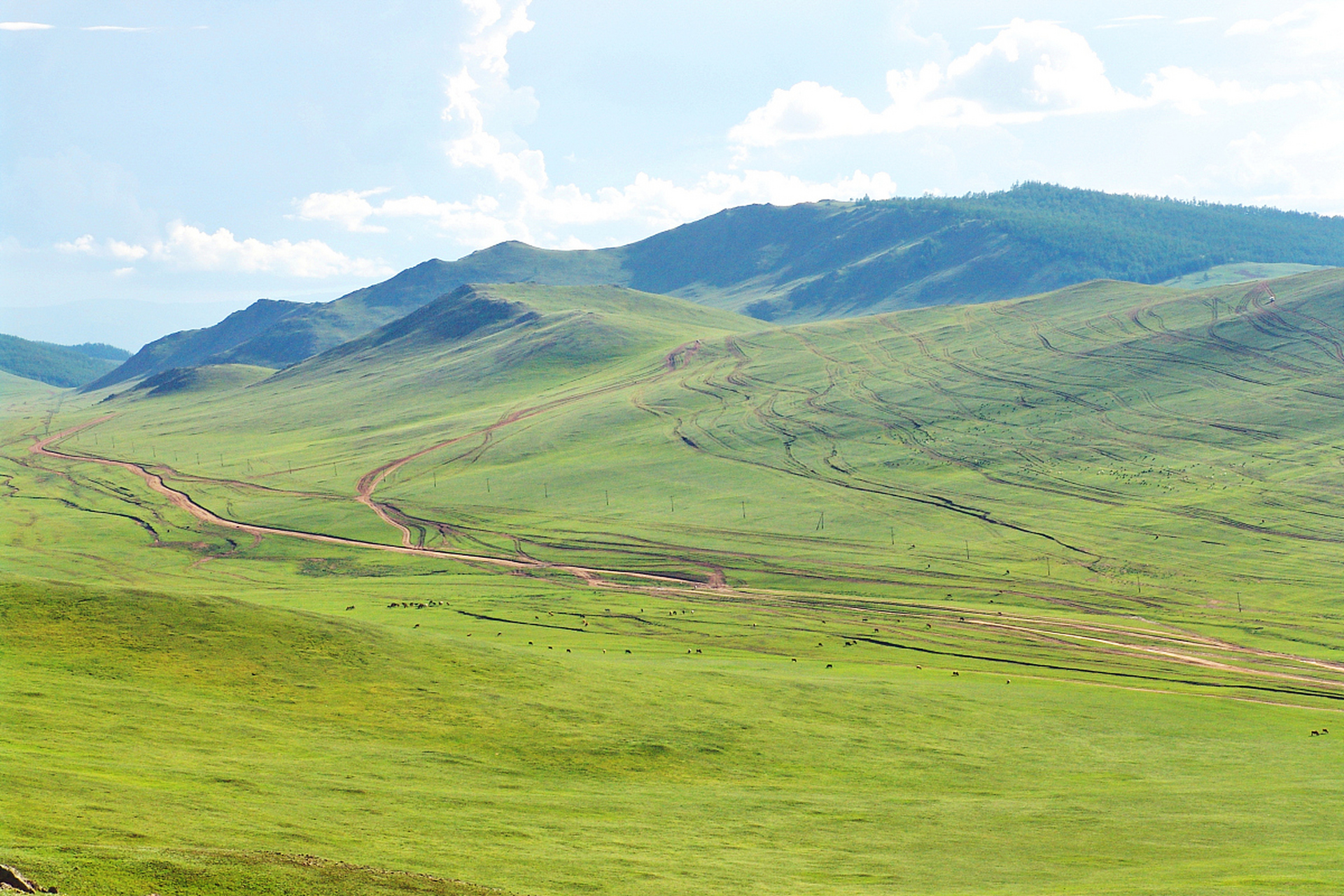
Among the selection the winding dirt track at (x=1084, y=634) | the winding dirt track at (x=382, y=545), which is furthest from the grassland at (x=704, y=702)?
the winding dirt track at (x=382, y=545)

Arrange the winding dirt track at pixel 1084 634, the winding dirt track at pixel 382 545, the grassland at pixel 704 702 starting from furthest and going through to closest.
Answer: the winding dirt track at pixel 382 545 → the winding dirt track at pixel 1084 634 → the grassland at pixel 704 702

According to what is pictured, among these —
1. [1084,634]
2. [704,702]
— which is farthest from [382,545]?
[1084,634]

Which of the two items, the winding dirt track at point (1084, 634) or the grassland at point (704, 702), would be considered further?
the winding dirt track at point (1084, 634)

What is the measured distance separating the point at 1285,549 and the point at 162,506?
171753 mm

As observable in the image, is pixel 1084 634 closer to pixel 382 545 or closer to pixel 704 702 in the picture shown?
pixel 704 702

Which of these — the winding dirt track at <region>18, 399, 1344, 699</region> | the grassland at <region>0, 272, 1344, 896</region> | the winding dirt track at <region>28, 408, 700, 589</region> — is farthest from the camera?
the winding dirt track at <region>28, 408, 700, 589</region>

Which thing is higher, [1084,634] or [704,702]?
[1084,634]

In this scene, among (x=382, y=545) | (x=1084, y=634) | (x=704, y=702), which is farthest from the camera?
(x=382, y=545)

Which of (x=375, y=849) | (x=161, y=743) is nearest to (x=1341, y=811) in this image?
(x=375, y=849)

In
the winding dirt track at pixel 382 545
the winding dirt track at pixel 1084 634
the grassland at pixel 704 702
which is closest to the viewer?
the grassland at pixel 704 702

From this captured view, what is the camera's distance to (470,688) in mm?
60188

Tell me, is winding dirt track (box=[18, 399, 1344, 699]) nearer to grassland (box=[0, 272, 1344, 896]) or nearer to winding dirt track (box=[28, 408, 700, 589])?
winding dirt track (box=[28, 408, 700, 589])

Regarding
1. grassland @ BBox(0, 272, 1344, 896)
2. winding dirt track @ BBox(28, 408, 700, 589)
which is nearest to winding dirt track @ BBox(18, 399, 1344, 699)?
winding dirt track @ BBox(28, 408, 700, 589)

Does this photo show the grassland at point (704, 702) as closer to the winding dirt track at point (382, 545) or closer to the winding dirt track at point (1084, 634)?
the winding dirt track at point (1084, 634)
